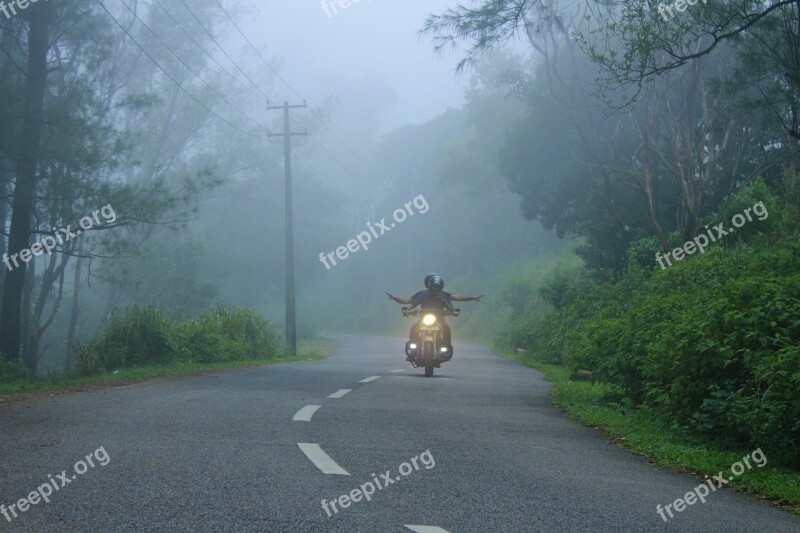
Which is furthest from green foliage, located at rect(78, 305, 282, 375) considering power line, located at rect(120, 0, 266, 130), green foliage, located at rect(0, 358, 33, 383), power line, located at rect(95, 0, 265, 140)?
power line, located at rect(120, 0, 266, 130)

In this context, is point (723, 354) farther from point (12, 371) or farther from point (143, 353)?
point (12, 371)

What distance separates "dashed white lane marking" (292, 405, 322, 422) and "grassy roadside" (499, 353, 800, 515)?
3.23 meters

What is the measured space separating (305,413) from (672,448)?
3951 mm

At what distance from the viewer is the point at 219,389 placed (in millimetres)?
13500

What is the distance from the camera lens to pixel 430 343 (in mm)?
16734

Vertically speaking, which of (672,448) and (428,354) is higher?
(428,354)

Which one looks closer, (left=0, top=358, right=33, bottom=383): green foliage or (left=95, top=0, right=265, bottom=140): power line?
(left=0, top=358, right=33, bottom=383): green foliage

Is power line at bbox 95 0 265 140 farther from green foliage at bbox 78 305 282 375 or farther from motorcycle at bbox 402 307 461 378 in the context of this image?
motorcycle at bbox 402 307 461 378

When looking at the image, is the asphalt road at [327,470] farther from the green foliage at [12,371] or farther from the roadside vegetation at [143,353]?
Answer: the green foliage at [12,371]

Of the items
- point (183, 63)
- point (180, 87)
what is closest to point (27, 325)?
point (180, 87)

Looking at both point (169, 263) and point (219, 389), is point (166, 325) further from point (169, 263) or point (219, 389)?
point (169, 263)

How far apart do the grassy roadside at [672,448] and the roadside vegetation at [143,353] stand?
319 inches

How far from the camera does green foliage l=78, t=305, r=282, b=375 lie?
2038 cm

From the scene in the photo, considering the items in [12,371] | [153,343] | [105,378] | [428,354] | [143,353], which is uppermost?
[153,343]
